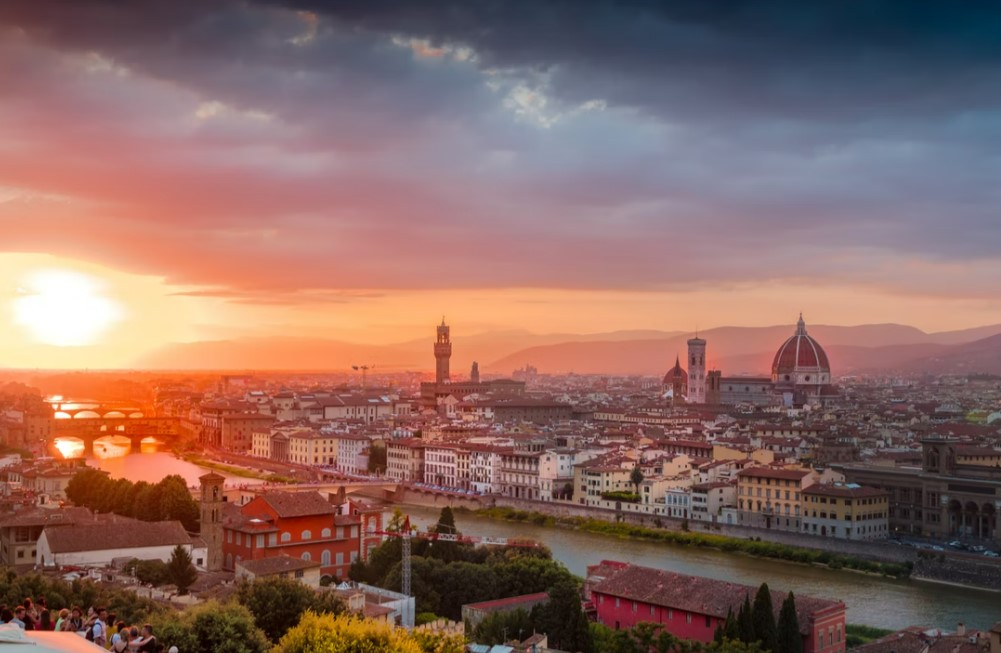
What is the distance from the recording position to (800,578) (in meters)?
17.6

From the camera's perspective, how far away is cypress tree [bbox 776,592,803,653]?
36.7 feet

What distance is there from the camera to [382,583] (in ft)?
46.4

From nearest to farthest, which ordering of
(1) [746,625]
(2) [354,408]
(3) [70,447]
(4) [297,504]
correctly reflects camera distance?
1. (1) [746,625]
2. (4) [297,504]
3. (3) [70,447]
4. (2) [354,408]

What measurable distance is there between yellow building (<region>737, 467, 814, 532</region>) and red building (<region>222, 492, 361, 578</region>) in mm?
8917

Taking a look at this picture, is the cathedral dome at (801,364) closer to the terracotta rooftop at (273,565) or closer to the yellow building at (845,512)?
the yellow building at (845,512)

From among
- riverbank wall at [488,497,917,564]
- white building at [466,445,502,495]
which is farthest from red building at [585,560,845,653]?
white building at [466,445,502,495]

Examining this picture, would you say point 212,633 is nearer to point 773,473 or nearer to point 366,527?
point 366,527

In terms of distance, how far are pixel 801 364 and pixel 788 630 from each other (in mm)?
46585

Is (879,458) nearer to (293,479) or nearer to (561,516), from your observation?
(561,516)

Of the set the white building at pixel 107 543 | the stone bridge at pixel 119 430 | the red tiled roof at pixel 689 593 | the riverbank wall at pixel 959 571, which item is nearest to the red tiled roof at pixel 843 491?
the riverbank wall at pixel 959 571

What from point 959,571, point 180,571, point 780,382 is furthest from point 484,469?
point 780,382

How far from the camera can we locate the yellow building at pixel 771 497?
69.7ft

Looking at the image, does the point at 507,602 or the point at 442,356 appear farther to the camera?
the point at 442,356

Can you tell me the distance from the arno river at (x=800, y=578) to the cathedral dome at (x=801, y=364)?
35.1m
